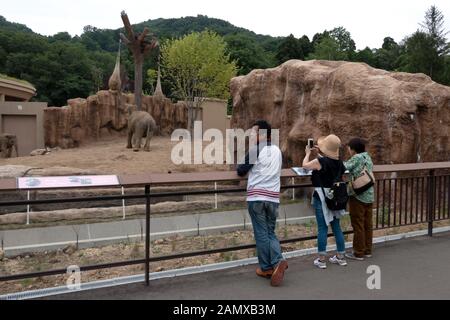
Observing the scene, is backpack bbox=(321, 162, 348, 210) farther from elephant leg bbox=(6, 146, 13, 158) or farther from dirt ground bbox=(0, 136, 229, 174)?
elephant leg bbox=(6, 146, 13, 158)

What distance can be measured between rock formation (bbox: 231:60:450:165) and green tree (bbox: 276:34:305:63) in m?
41.6

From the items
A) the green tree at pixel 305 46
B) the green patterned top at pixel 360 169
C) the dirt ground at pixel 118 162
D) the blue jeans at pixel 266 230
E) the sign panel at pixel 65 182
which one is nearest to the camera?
the sign panel at pixel 65 182

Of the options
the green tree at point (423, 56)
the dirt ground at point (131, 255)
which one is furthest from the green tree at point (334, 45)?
the dirt ground at point (131, 255)

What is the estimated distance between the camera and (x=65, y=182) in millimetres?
4082

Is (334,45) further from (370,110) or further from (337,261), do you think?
(337,261)

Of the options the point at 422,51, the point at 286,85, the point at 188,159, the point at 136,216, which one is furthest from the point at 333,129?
the point at 422,51

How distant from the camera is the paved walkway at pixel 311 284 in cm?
421

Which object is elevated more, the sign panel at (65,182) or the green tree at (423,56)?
the green tree at (423,56)

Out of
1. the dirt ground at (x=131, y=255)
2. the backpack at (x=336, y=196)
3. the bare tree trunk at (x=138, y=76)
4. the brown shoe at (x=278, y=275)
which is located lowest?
the dirt ground at (x=131, y=255)

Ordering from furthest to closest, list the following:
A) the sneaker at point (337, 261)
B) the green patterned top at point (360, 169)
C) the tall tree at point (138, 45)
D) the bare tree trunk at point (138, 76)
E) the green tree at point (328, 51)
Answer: the green tree at point (328, 51) < the bare tree trunk at point (138, 76) < the tall tree at point (138, 45) < the green patterned top at point (360, 169) < the sneaker at point (337, 261)

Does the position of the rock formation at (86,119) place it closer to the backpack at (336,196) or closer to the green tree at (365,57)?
the backpack at (336,196)

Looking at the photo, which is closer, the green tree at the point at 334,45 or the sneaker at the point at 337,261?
the sneaker at the point at 337,261

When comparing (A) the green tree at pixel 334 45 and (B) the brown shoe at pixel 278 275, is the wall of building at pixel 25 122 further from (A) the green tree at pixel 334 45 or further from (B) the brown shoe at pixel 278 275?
(A) the green tree at pixel 334 45

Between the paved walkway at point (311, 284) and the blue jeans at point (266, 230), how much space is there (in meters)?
0.24
